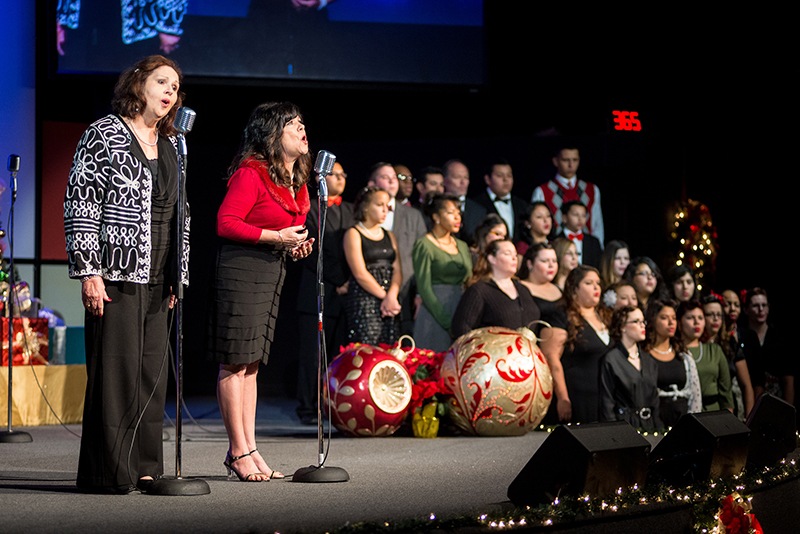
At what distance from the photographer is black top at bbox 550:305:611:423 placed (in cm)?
521

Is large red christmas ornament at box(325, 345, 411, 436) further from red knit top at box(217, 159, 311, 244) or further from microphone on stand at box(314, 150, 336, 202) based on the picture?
microphone on stand at box(314, 150, 336, 202)

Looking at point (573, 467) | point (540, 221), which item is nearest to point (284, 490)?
point (573, 467)

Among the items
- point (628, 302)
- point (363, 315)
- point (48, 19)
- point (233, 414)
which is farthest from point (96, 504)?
point (48, 19)

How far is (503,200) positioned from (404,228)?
876mm

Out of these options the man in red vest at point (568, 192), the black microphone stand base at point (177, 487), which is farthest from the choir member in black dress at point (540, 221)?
the black microphone stand base at point (177, 487)

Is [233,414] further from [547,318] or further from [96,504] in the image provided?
[547,318]

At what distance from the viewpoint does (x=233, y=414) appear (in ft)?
10.4

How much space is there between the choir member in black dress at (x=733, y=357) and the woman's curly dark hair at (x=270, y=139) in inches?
136

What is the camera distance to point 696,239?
7.28 meters

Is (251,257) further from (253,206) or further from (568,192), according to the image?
(568,192)

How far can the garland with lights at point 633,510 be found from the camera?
2.34 metres

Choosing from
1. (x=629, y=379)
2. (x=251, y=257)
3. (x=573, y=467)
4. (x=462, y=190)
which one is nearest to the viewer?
(x=573, y=467)

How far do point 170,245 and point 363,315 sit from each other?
8.40 feet

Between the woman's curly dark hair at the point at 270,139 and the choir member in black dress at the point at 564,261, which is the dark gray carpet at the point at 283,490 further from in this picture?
the choir member in black dress at the point at 564,261
